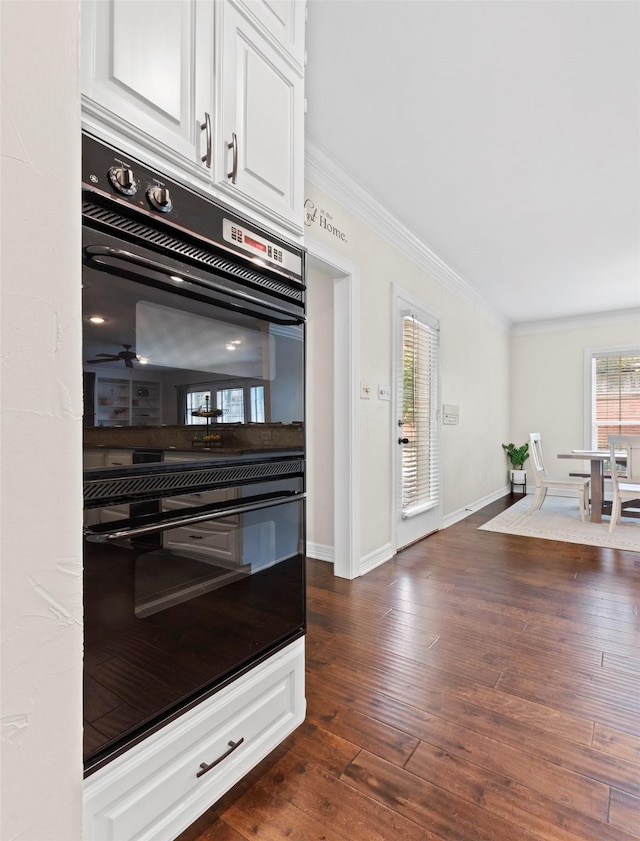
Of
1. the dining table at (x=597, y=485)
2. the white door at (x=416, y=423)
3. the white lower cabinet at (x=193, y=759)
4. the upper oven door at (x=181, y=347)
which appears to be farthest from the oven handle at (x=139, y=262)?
the dining table at (x=597, y=485)

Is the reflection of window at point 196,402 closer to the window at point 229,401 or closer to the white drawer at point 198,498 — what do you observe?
the window at point 229,401

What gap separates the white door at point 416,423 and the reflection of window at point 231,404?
2.42 m

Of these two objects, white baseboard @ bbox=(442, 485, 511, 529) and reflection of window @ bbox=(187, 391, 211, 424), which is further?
white baseboard @ bbox=(442, 485, 511, 529)

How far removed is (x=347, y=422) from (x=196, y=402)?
1.99 metres

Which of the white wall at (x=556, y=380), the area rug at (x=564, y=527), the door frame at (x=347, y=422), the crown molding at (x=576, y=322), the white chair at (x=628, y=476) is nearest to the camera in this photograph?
the door frame at (x=347, y=422)

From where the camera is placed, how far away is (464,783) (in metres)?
1.26

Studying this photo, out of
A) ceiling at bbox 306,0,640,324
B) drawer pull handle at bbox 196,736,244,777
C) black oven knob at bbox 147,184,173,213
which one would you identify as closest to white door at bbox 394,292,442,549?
ceiling at bbox 306,0,640,324

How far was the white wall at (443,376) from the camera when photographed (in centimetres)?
308

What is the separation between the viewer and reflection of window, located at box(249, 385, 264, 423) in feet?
3.97

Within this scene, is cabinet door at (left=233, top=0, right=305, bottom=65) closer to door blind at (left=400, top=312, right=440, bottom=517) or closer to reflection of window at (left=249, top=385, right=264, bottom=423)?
reflection of window at (left=249, top=385, right=264, bottom=423)

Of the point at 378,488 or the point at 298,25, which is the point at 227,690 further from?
the point at 378,488

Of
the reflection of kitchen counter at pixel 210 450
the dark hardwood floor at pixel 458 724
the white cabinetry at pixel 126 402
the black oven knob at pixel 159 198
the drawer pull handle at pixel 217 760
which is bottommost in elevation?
the dark hardwood floor at pixel 458 724

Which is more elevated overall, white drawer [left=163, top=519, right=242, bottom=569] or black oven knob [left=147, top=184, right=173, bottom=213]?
black oven knob [left=147, top=184, right=173, bottom=213]

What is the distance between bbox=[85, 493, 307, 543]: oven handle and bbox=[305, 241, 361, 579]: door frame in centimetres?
165
